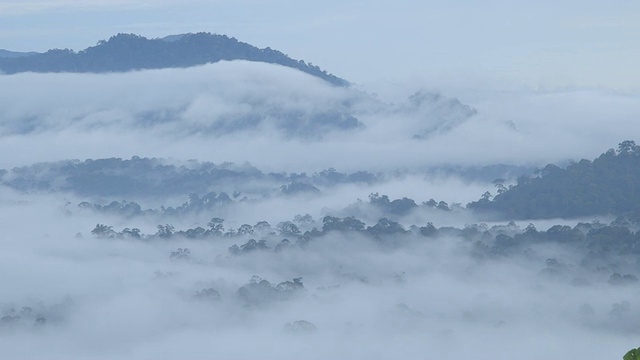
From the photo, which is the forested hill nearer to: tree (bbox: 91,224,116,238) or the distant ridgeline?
tree (bbox: 91,224,116,238)

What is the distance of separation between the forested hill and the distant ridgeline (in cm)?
8054

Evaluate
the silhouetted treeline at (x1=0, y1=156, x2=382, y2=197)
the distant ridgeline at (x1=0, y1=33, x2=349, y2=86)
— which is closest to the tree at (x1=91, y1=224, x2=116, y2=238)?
the silhouetted treeline at (x1=0, y1=156, x2=382, y2=197)

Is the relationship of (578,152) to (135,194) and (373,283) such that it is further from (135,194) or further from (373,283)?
(373,283)

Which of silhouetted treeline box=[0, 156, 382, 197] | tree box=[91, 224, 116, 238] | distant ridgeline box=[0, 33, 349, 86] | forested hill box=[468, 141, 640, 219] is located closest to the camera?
forested hill box=[468, 141, 640, 219]

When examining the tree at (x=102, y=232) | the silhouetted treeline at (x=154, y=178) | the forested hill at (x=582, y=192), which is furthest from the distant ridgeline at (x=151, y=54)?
the forested hill at (x=582, y=192)

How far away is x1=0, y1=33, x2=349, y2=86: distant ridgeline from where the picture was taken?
479 ft

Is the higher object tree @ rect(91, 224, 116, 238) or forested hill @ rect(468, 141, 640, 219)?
forested hill @ rect(468, 141, 640, 219)

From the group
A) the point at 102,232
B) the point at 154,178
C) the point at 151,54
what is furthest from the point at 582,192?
the point at 151,54

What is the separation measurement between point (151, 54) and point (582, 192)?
299 ft

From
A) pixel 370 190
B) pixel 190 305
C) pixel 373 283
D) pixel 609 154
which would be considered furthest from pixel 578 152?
pixel 190 305

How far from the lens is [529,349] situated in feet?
135

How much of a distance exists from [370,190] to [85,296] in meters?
57.4

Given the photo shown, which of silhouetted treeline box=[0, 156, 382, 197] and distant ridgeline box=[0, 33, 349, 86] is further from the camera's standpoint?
distant ridgeline box=[0, 33, 349, 86]

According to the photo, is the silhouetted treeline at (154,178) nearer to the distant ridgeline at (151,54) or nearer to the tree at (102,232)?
the distant ridgeline at (151,54)
